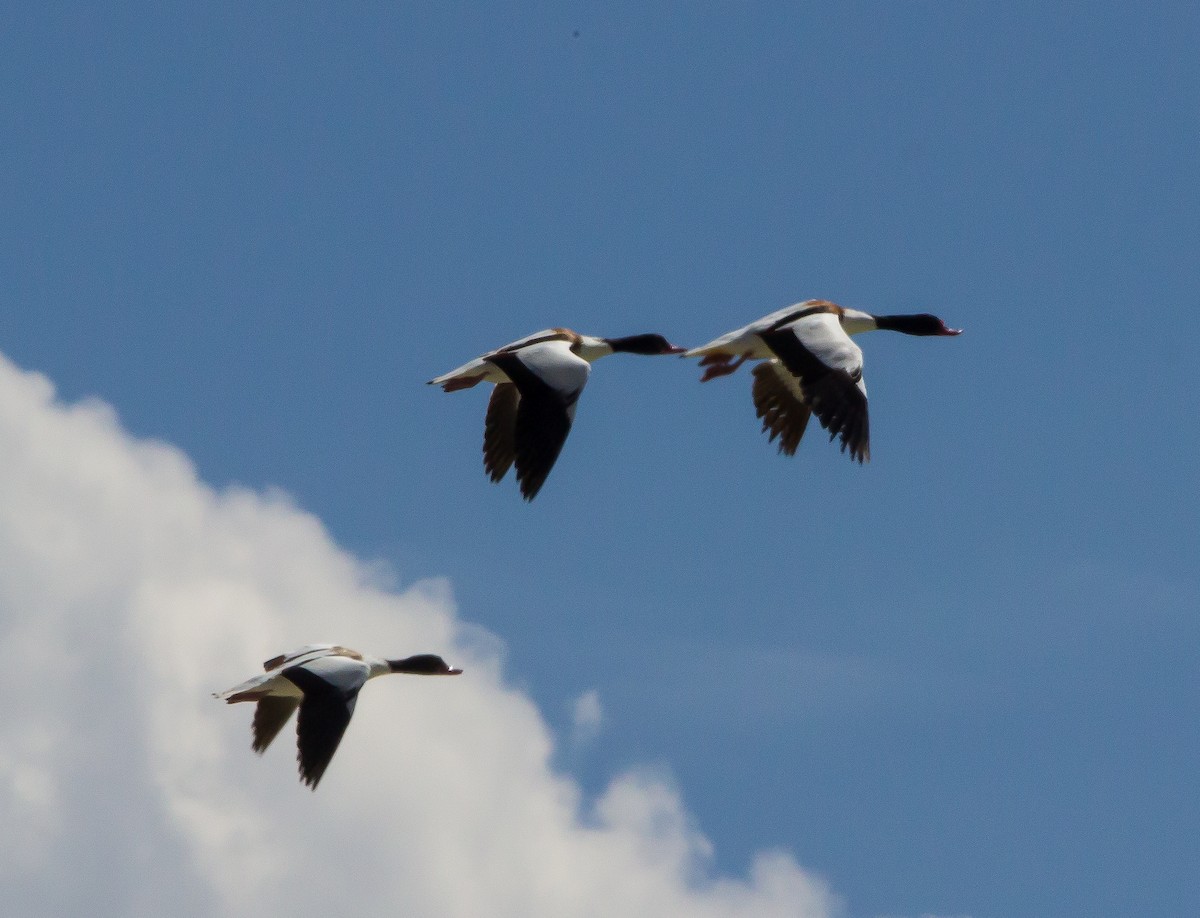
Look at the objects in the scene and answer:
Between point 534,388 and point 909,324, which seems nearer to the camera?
point 534,388

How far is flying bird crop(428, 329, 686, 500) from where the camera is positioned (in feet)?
75.5

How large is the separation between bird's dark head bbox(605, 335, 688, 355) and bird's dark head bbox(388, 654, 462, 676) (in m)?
3.89

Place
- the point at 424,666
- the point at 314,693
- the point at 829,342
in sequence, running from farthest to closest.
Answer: the point at 424,666, the point at 829,342, the point at 314,693

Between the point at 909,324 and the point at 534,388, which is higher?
the point at 909,324

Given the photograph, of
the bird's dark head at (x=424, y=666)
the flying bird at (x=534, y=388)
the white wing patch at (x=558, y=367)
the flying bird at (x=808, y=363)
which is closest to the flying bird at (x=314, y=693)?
the bird's dark head at (x=424, y=666)

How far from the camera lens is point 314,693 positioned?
928 inches

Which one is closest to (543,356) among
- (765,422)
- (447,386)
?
(447,386)

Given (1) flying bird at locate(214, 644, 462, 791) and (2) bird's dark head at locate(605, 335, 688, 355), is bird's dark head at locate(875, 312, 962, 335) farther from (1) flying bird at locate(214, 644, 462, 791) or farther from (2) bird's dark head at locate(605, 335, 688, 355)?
(1) flying bird at locate(214, 644, 462, 791)

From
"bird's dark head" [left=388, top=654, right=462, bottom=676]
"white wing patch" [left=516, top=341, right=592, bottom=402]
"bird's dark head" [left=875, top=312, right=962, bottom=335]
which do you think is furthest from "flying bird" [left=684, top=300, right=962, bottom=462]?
"bird's dark head" [left=388, top=654, right=462, bottom=676]

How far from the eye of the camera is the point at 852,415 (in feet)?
78.0

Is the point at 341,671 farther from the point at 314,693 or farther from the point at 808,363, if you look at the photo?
the point at 808,363

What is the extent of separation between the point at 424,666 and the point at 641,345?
420cm

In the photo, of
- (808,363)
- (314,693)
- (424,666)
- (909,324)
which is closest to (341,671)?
(314,693)

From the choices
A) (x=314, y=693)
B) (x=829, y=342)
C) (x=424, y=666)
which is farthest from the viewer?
(x=424, y=666)
